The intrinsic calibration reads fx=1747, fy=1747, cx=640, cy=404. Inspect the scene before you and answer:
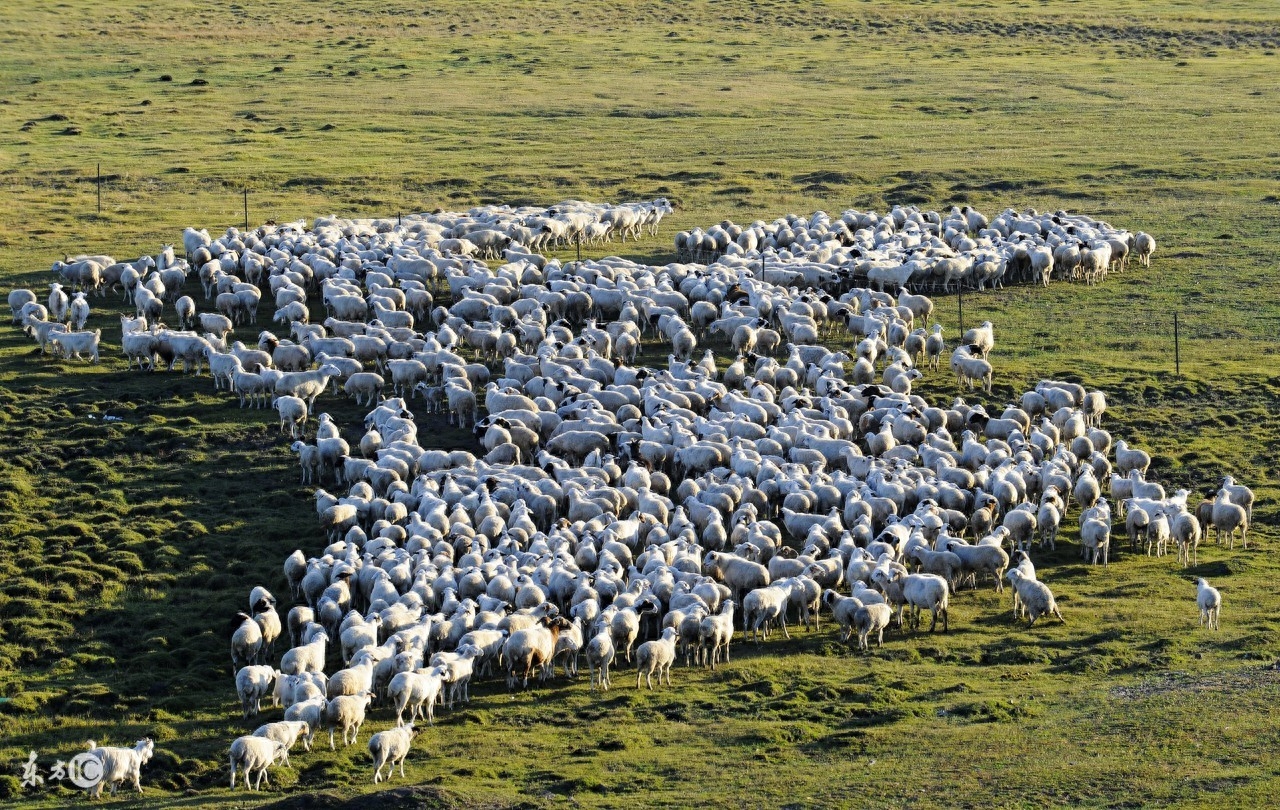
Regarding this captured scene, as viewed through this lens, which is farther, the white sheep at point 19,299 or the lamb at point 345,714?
the white sheep at point 19,299

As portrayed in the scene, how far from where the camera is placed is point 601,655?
24.0 m

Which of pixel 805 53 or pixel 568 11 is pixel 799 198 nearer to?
pixel 805 53

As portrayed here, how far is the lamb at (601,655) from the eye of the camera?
23984 mm

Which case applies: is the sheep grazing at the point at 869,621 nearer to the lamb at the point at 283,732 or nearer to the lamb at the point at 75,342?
the lamb at the point at 283,732

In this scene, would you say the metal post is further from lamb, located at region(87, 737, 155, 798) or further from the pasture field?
lamb, located at region(87, 737, 155, 798)

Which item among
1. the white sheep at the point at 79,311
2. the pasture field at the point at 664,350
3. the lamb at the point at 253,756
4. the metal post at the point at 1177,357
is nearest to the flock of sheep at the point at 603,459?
the lamb at the point at 253,756

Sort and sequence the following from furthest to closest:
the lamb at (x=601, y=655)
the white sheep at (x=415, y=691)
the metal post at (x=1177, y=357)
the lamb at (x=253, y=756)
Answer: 1. the metal post at (x=1177, y=357)
2. the lamb at (x=601, y=655)
3. the white sheep at (x=415, y=691)
4. the lamb at (x=253, y=756)

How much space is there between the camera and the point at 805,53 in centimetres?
9719

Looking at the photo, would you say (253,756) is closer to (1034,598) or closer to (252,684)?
(252,684)

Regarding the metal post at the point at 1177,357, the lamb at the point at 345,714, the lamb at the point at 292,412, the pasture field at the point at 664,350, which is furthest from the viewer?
the metal post at the point at 1177,357

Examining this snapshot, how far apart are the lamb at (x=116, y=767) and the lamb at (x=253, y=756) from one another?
1.10m

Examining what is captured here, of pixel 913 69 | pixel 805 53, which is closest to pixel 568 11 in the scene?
pixel 805 53

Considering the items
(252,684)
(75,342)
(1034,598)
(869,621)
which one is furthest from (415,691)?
(75,342)

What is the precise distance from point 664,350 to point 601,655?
17.3m
